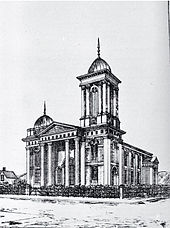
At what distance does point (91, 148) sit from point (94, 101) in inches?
10.5

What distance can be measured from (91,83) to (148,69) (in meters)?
0.34

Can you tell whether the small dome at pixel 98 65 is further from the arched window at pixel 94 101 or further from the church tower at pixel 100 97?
the arched window at pixel 94 101

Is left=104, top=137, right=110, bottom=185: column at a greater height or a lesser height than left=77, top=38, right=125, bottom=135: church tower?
lesser

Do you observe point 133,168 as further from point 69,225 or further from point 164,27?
point 164,27

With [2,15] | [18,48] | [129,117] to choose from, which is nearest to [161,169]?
[129,117]

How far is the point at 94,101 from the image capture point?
2.91 meters

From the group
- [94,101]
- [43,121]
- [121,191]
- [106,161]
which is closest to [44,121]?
[43,121]

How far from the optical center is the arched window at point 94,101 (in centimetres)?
290

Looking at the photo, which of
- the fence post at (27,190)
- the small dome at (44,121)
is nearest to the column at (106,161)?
the small dome at (44,121)

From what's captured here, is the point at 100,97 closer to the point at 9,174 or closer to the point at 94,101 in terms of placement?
the point at 94,101

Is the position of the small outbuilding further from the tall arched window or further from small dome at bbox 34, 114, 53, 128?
the tall arched window

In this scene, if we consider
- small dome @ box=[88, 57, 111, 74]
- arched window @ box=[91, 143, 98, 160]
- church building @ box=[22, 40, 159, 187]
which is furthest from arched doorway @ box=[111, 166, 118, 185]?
small dome @ box=[88, 57, 111, 74]

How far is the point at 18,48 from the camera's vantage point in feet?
10.1

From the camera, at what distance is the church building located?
2840mm
